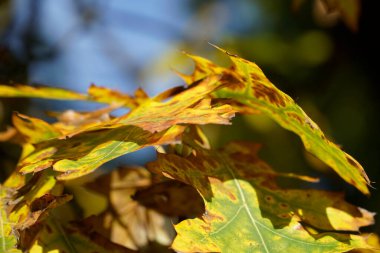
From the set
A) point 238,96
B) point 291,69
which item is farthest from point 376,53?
point 238,96

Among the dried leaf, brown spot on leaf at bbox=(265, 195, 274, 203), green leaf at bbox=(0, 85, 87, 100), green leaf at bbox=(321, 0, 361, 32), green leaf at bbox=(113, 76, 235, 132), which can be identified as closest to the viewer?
green leaf at bbox=(113, 76, 235, 132)

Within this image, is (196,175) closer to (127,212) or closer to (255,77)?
→ (255,77)

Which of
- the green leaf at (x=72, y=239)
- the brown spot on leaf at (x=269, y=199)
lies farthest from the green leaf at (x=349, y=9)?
the green leaf at (x=72, y=239)

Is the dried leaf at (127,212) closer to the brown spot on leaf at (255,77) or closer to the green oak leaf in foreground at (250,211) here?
the green oak leaf in foreground at (250,211)

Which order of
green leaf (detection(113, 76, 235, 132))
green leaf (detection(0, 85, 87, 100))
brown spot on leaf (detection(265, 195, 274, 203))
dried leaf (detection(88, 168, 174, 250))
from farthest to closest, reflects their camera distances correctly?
dried leaf (detection(88, 168, 174, 250)) → green leaf (detection(0, 85, 87, 100)) → brown spot on leaf (detection(265, 195, 274, 203)) → green leaf (detection(113, 76, 235, 132))

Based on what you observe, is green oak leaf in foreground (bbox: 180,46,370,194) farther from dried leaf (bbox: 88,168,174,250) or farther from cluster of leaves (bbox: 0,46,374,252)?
dried leaf (bbox: 88,168,174,250)

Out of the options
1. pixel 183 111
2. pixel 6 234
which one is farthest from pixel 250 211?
pixel 6 234

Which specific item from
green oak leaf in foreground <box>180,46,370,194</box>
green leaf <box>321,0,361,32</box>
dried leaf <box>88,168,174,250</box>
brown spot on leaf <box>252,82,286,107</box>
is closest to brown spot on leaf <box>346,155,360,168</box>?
green oak leaf in foreground <box>180,46,370,194</box>
